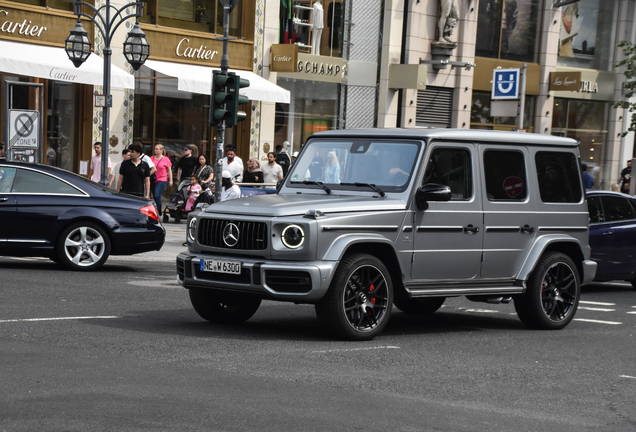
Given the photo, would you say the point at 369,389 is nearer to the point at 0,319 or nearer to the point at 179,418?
the point at 179,418

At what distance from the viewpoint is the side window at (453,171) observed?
9.45 meters

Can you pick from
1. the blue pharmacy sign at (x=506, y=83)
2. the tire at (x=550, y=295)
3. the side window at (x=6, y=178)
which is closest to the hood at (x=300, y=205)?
the tire at (x=550, y=295)

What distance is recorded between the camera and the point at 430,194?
908 centimetres

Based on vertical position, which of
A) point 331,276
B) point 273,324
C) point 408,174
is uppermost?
point 408,174

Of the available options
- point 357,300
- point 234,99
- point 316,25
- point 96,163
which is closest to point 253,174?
point 96,163

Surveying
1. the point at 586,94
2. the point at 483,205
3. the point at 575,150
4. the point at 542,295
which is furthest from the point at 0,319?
the point at 586,94

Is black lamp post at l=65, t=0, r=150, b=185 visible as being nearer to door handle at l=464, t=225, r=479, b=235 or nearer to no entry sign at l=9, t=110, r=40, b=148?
no entry sign at l=9, t=110, r=40, b=148

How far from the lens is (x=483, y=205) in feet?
32.2

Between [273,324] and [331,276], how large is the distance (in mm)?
1629

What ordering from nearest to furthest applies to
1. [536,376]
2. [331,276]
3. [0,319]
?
[536,376]
[331,276]
[0,319]

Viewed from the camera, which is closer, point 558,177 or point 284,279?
point 284,279

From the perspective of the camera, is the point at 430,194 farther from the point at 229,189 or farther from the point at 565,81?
the point at 565,81

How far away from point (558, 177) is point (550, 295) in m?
1.23

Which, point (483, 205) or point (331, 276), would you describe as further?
point (483, 205)
